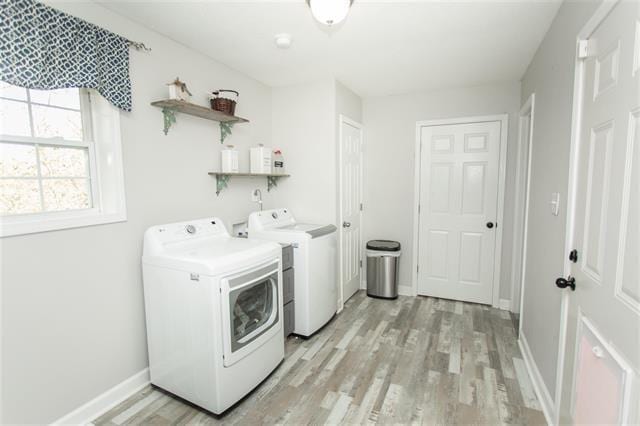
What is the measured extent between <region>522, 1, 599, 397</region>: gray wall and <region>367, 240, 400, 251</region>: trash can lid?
1.34 metres

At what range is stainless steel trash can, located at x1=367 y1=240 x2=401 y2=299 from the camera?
11.7 ft

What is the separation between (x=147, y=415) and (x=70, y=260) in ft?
3.33

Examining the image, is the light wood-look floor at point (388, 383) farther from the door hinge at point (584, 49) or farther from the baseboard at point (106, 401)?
the door hinge at point (584, 49)

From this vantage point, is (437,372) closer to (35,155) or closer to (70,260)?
(70,260)

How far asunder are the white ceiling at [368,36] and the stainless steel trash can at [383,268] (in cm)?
→ 178

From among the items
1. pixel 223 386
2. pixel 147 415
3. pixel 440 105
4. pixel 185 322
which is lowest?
pixel 147 415

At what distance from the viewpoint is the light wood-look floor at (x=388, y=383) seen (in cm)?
183

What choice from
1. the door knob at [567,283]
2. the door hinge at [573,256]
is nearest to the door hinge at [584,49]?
the door hinge at [573,256]

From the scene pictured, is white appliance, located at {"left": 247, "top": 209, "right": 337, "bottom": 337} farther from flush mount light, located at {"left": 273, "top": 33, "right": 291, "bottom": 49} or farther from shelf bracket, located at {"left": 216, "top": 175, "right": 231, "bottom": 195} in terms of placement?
flush mount light, located at {"left": 273, "top": 33, "right": 291, "bottom": 49}

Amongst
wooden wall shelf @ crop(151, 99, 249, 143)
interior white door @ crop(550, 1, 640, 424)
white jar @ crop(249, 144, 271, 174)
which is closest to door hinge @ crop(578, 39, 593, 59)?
interior white door @ crop(550, 1, 640, 424)

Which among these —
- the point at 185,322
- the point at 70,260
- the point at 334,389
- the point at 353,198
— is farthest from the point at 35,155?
the point at 353,198

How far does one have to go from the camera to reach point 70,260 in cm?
171

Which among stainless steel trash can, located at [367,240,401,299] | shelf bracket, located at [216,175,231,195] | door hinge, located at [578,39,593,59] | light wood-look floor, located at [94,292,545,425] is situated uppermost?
door hinge, located at [578,39,593,59]

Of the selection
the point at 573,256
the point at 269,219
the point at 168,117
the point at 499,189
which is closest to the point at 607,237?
the point at 573,256
